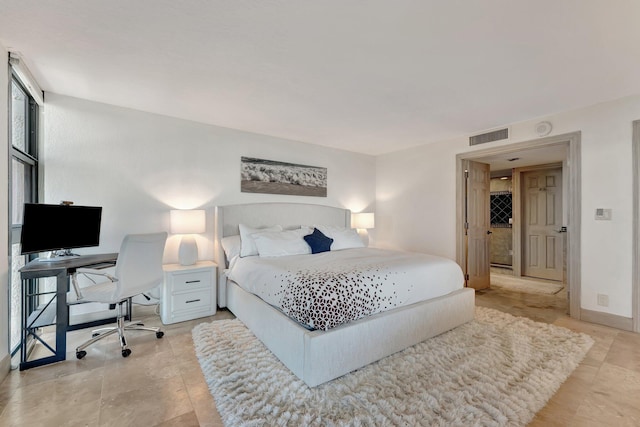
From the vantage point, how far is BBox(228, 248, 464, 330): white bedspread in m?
1.95

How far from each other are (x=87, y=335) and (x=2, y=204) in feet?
4.72

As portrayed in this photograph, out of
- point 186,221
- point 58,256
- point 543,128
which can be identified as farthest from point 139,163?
point 543,128

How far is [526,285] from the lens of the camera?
15.3 ft

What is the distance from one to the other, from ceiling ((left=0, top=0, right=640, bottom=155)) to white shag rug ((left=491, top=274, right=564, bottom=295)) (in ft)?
8.87

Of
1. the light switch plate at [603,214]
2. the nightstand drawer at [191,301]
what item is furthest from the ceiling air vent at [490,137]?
the nightstand drawer at [191,301]

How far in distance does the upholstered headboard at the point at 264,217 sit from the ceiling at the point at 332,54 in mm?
1277

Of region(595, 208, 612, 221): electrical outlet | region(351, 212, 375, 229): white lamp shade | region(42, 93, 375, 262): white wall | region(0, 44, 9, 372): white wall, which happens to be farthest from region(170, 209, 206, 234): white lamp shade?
region(595, 208, 612, 221): electrical outlet

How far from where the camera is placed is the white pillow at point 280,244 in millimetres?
3205

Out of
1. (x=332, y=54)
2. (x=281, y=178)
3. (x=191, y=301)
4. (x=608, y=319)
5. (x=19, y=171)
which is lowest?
(x=608, y=319)

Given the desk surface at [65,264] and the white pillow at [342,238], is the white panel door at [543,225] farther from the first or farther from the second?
the desk surface at [65,264]

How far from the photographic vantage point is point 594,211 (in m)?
2.98

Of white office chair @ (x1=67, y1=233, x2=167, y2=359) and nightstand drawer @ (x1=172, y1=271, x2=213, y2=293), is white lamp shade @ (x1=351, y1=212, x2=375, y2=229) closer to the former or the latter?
nightstand drawer @ (x1=172, y1=271, x2=213, y2=293)

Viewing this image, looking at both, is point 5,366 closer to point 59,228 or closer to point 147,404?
point 59,228

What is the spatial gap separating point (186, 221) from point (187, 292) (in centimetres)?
80
